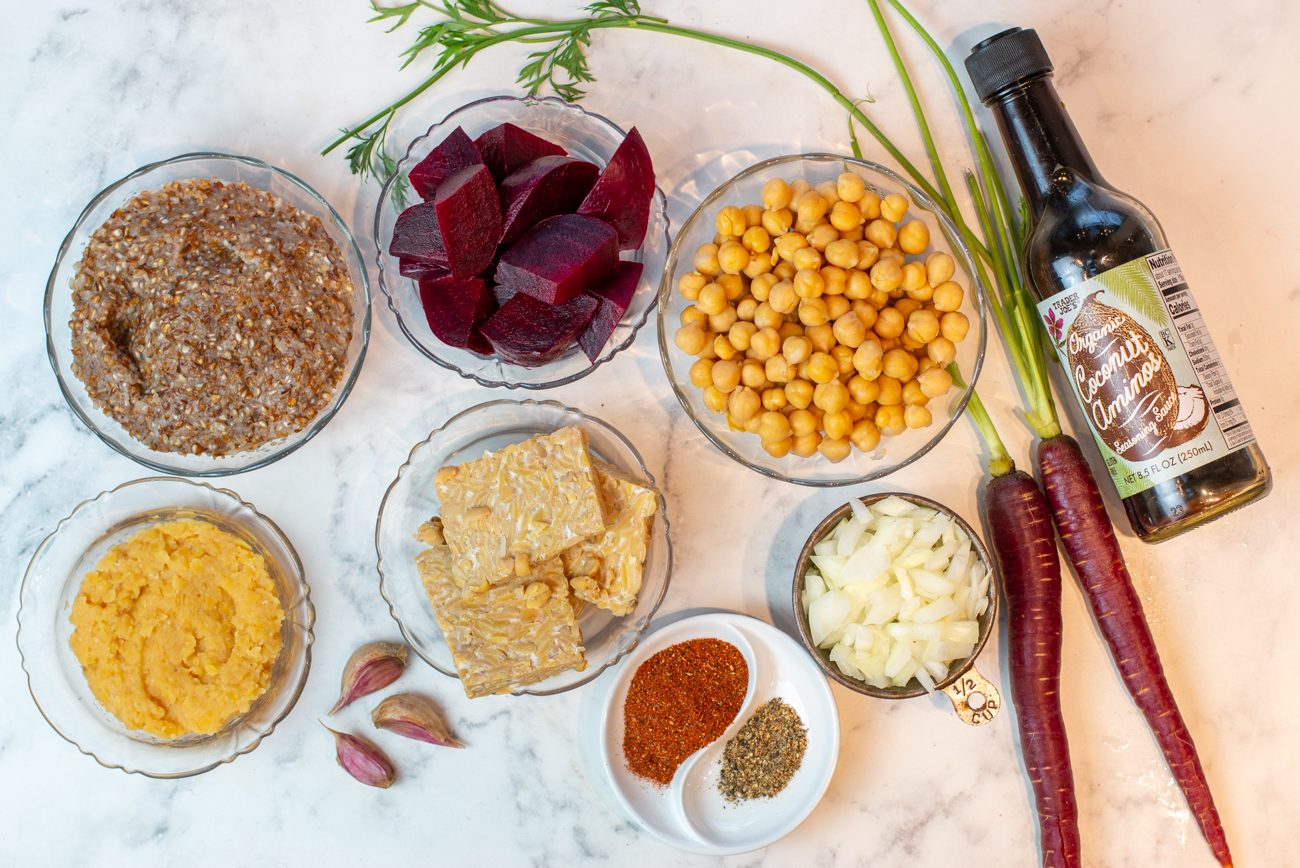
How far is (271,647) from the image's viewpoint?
1.68 m

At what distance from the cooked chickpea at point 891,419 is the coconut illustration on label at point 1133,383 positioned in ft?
1.11

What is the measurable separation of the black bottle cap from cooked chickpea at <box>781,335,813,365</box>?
59cm

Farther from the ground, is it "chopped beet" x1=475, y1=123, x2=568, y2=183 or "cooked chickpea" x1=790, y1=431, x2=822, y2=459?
"chopped beet" x1=475, y1=123, x2=568, y2=183

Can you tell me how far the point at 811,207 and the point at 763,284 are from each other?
165mm

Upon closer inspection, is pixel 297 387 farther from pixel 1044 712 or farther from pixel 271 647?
pixel 1044 712

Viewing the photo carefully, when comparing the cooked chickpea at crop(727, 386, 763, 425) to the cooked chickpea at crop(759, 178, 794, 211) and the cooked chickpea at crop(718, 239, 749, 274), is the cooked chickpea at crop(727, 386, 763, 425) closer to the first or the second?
the cooked chickpea at crop(718, 239, 749, 274)

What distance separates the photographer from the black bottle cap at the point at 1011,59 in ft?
4.73

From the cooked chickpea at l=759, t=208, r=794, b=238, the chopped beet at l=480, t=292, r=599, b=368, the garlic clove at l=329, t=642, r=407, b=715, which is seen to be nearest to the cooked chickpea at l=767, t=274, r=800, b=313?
the cooked chickpea at l=759, t=208, r=794, b=238

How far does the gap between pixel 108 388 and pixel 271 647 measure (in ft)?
2.02

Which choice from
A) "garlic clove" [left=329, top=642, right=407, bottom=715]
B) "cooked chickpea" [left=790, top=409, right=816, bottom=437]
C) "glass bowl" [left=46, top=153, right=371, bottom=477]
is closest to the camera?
"cooked chickpea" [left=790, top=409, right=816, bottom=437]

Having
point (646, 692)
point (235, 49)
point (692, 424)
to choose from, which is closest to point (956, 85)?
point (692, 424)

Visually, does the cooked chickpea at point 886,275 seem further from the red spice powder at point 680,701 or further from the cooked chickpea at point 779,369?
the red spice powder at point 680,701

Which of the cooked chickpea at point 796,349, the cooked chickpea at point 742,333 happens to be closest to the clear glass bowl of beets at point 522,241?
the cooked chickpea at point 742,333

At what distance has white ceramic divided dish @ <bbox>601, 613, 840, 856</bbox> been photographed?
1.70 meters
